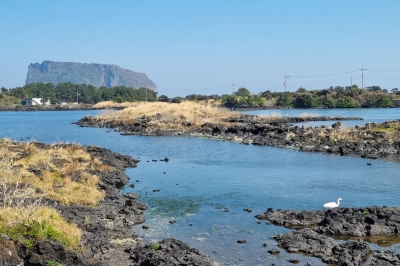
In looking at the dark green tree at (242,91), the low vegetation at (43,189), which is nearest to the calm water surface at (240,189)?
the low vegetation at (43,189)

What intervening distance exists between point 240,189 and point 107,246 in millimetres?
12689

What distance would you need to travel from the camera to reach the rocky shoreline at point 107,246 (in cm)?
1212

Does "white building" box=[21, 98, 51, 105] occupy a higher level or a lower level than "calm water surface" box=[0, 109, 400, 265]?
higher

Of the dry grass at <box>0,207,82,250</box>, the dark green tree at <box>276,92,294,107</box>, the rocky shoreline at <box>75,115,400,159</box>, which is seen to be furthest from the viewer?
the dark green tree at <box>276,92,294,107</box>

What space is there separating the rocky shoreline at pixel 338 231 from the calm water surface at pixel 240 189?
1.98 ft

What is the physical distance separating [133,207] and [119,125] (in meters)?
59.9

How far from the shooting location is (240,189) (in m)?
26.2

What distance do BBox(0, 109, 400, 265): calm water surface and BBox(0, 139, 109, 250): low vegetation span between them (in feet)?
10.6

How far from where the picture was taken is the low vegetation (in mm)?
12977

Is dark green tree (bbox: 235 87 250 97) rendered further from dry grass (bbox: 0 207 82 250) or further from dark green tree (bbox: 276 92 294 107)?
dry grass (bbox: 0 207 82 250)

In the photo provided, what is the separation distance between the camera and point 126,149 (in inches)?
1838

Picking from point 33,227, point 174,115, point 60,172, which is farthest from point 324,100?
point 33,227

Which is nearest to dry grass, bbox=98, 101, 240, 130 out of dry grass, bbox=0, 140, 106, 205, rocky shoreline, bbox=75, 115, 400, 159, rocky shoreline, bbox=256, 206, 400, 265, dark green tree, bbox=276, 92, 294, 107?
rocky shoreline, bbox=75, 115, 400, 159

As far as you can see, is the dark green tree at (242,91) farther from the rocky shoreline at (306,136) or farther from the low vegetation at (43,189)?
the low vegetation at (43,189)
